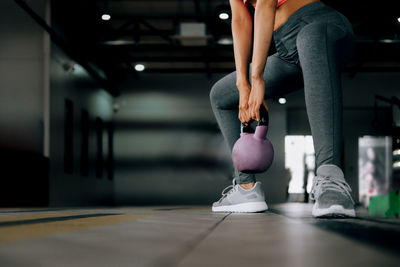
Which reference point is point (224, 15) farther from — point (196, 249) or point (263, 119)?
point (196, 249)

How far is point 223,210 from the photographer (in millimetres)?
2316

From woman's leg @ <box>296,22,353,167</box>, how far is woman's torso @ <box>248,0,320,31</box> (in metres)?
0.14

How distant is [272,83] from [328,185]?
0.66 metres

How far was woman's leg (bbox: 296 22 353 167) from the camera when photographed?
71.3 inches

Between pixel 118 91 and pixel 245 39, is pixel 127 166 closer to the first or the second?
pixel 118 91

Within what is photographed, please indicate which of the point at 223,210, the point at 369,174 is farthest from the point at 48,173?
the point at 369,174

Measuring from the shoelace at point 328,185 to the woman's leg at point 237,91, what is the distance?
583mm

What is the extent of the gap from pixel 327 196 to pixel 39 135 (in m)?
8.52

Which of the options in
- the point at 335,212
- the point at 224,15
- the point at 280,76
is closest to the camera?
the point at 335,212

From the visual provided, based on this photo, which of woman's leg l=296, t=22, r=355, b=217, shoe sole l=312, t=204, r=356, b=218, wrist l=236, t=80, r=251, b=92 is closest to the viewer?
shoe sole l=312, t=204, r=356, b=218

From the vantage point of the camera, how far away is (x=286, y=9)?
1997 millimetres

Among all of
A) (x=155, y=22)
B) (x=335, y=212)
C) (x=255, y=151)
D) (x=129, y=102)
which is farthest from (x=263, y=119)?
(x=129, y=102)

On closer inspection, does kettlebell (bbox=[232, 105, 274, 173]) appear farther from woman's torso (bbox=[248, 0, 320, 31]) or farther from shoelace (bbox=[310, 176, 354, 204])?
woman's torso (bbox=[248, 0, 320, 31])

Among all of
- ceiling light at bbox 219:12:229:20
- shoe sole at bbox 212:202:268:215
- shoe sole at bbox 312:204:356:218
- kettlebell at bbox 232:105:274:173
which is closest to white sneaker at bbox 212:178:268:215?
shoe sole at bbox 212:202:268:215
